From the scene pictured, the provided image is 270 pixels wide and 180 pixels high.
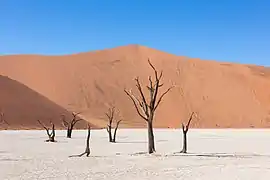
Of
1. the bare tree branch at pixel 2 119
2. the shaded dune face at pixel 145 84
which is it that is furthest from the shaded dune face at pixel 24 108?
the shaded dune face at pixel 145 84

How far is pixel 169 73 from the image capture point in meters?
99.9

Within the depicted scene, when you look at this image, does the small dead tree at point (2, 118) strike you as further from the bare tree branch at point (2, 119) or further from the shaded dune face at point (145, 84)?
the shaded dune face at point (145, 84)

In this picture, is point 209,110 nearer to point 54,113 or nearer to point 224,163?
point 54,113

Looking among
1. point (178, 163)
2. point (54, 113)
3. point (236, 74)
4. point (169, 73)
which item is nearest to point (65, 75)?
point (169, 73)

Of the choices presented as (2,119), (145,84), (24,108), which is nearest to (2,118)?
(2,119)

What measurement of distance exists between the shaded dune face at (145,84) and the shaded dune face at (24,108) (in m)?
8.47

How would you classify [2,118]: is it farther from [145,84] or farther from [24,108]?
[145,84]

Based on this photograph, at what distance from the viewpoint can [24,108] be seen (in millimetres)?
68438

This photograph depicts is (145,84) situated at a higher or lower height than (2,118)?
higher

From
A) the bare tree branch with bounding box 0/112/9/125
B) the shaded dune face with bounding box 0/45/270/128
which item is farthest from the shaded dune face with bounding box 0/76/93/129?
the shaded dune face with bounding box 0/45/270/128

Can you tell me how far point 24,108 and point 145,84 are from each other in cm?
2838

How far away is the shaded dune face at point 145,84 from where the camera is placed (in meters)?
85.8

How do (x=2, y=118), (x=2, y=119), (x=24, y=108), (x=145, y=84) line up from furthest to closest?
(x=145, y=84) < (x=24, y=108) < (x=2, y=118) < (x=2, y=119)

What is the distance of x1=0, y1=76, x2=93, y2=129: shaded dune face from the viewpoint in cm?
6456
